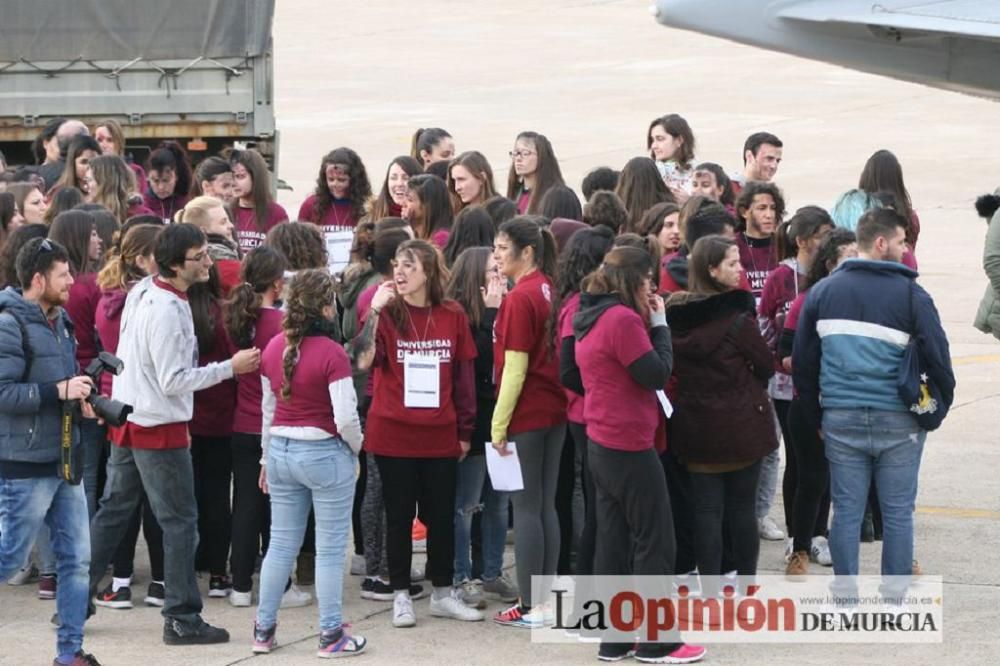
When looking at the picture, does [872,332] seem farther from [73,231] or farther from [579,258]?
[73,231]

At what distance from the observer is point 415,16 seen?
4406cm

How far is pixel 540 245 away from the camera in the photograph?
8133 millimetres

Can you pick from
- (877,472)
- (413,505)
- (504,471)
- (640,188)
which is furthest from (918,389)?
(640,188)

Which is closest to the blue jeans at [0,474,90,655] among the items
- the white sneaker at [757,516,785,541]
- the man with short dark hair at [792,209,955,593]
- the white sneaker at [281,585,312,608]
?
the white sneaker at [281,585,312,608]

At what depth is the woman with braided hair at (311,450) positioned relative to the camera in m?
7.56

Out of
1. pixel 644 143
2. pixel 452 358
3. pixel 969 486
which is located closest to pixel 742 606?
pixel 452 358

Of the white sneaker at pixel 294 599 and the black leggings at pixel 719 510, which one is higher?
the black leggings at pixel 719 510

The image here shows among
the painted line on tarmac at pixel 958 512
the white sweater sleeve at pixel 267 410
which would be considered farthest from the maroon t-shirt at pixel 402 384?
the painted line on tarmac at pixel 958 512

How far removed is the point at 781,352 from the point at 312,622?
8.78 feet

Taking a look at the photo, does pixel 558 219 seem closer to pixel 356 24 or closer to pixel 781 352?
pixel 781 352

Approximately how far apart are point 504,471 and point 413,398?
1.81ft

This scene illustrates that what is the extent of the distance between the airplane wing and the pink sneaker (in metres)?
4.52

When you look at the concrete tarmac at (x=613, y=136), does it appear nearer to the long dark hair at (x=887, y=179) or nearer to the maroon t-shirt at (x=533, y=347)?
the maroon t-shirt at (x=533, y=347)

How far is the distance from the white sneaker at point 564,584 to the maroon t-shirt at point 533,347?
77cm
